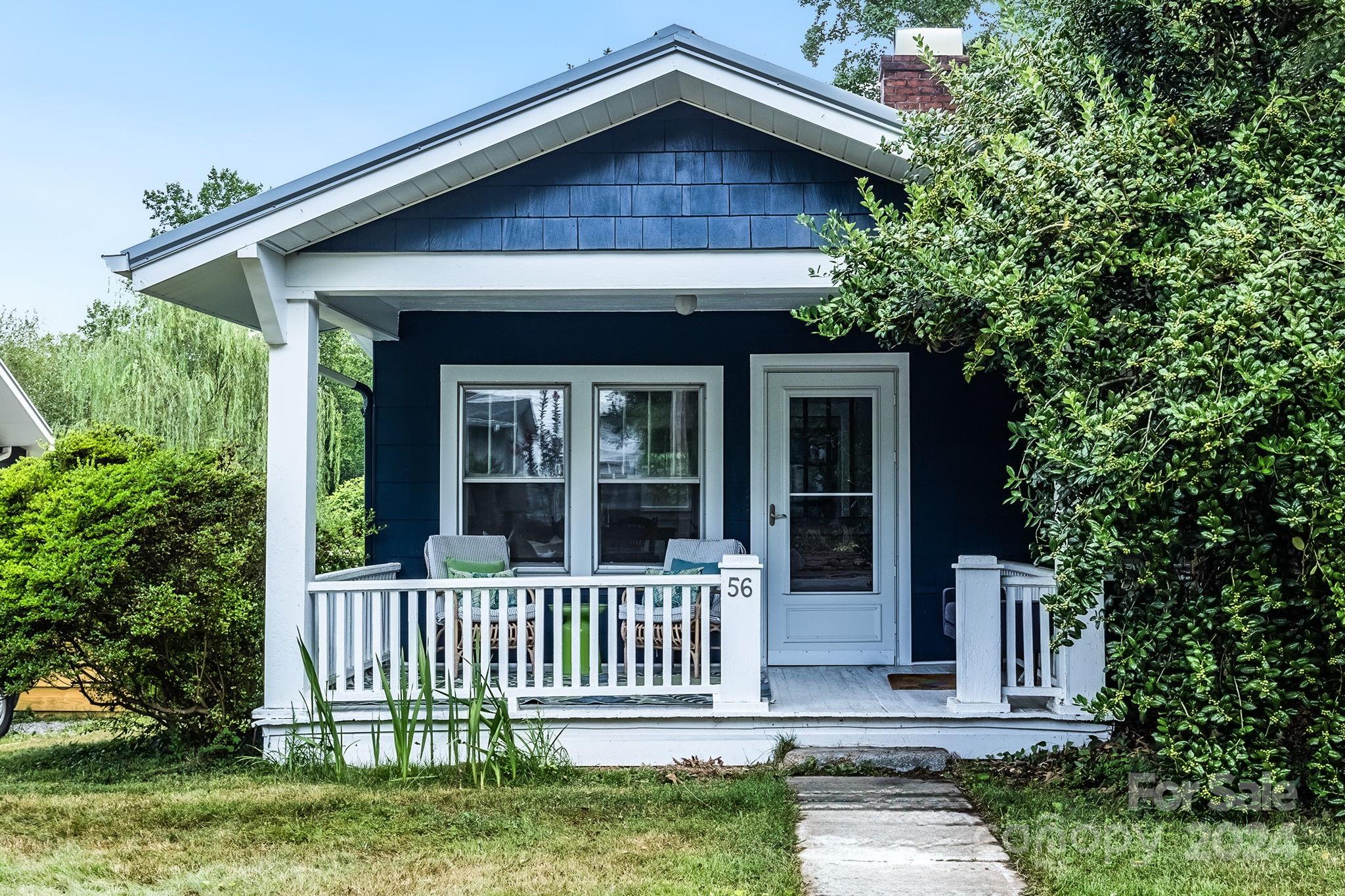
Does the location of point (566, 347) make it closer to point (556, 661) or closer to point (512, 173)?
point (512, 173)

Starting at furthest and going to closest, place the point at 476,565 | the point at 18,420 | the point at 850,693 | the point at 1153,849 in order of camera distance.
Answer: the point at 18,420 < the point at 476,565 < the point at 850,693 < the point at 1153,849

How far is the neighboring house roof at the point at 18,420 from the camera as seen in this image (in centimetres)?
1384

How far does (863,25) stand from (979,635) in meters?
20.7

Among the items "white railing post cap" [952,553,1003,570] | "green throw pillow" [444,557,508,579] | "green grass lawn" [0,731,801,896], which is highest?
"white railing post cap" [952,553,1003,570]

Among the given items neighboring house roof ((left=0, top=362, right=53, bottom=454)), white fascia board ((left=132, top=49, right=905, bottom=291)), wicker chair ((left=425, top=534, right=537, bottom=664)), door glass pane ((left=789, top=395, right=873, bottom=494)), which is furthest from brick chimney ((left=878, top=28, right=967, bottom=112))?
neighboring house roof ((left=0, top=362, right=53, bottom=454))

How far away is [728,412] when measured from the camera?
7.29 metres

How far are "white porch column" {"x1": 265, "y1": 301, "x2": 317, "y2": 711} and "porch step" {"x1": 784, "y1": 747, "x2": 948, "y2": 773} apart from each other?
8.40ft

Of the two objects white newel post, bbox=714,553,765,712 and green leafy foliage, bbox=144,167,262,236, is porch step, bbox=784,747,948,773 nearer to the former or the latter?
white newel post, bbox=714,553,765,712

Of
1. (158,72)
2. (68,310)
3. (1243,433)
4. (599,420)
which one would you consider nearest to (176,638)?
(599,420)

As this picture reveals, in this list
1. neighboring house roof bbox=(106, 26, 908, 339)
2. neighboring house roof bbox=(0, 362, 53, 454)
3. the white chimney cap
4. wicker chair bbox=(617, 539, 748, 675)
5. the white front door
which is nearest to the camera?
neighboring house roof bbox=(106, 26, 908, 339)

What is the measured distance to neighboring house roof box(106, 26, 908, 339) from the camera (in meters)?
5.23

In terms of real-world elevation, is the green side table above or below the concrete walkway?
above

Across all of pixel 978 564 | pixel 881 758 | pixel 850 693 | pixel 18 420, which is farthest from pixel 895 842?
pixel 18 420

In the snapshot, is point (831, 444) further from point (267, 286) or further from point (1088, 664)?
point (267, 286)
